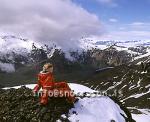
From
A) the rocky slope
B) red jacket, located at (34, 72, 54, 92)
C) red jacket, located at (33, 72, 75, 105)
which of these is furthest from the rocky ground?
red jacket, located at (34, 72, 54, 92)

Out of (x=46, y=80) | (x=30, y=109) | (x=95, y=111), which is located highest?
(x=46, y=80)

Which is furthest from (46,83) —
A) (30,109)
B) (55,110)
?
(30,109)

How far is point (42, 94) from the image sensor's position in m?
20.2

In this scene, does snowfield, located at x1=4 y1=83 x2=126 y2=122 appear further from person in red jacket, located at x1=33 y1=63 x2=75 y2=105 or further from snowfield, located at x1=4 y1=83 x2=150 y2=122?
person in red jacket, located at x1=33 y1=63 x2=75 y2=105

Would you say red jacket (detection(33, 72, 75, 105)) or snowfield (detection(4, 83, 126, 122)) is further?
snowfield (detection(4, 83, 126, 122))

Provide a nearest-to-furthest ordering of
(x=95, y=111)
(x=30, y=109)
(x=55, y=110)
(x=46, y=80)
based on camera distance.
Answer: (x=46, y=80) → (x=55, y=110) → (x=30, y=109) → (x=95, y=111)

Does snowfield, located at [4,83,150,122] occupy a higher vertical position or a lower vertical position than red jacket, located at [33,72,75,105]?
lower

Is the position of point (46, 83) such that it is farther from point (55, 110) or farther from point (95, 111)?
point (95, 111)

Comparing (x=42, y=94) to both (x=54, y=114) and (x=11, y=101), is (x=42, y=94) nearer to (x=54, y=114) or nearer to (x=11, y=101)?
(x=54, y=114)

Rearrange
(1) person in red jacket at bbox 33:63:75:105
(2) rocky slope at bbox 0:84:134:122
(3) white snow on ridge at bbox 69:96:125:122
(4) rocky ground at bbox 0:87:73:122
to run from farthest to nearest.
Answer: (3) white snow on ridge at bbox 69:96:125:122 → (2) rocky slope at bbox 0:84:134:122 → (4) rocky ground at bbox 0:87:73:122 → (1) person in red jacket at bbox 33:63:75:105

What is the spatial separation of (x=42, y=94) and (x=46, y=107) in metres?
0.84

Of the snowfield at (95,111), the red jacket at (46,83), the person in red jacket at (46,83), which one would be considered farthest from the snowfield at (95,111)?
the red jacket at (46,83)

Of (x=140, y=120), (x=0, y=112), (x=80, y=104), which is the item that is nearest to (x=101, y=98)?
(x=80, y=104)

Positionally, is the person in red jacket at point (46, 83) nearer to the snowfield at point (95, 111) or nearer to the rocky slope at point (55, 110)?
the rocky slope at point (55, 110)
